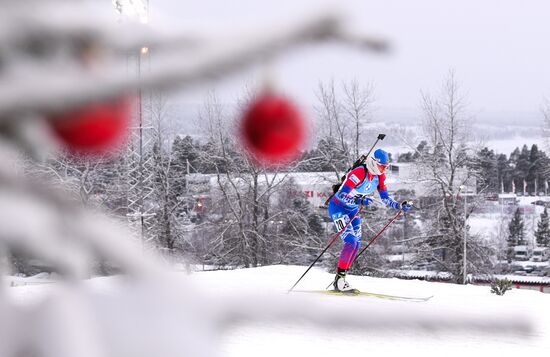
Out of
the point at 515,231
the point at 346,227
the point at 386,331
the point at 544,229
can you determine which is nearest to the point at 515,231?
the point at 515,231

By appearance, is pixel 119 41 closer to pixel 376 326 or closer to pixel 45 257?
pixel 45 257

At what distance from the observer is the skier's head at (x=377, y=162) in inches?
226

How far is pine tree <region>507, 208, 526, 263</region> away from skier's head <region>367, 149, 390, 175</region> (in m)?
23.9

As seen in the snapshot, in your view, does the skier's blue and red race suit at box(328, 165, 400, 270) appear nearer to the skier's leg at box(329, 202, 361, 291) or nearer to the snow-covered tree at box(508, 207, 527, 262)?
the skier's leg at box(329, 202, 361, 291)

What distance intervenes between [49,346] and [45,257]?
1.8 inches

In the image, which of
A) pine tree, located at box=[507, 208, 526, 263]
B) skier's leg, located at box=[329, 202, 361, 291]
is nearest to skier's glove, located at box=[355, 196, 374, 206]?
skier's leg, located at box=[329, 202, 361, 291]

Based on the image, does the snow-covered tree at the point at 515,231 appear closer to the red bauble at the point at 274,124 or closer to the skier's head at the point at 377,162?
the skier's head at the point at 377,162

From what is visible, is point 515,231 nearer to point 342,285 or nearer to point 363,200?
point 342,285

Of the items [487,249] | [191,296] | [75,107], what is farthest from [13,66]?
[487,249]

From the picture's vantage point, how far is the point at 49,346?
0.34 metres

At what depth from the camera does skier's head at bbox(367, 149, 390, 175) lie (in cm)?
575

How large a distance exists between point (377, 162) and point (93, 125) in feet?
18.2

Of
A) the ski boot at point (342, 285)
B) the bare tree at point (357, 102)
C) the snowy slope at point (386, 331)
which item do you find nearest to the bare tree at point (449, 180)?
the bare tree at point (357, 102)

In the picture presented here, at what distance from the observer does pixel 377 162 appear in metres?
5.80
